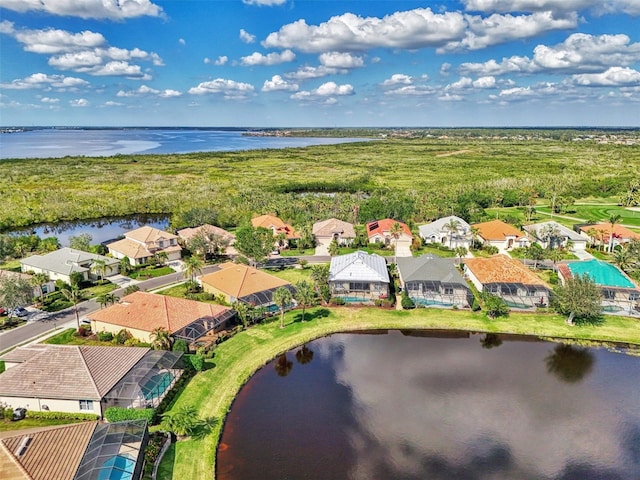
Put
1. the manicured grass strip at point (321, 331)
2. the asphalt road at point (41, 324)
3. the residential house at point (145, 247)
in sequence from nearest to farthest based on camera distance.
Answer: the manicured grass strip at point (321, 331), the asphalt road at point (41, 324), the residential house at point (145, 247)

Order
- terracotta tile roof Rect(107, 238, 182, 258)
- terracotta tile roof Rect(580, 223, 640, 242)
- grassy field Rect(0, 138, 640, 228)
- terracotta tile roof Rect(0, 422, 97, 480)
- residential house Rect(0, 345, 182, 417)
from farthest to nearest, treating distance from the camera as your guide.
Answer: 1. grassy field Rect(0, 138, 640, 228)
2. terracotta tile roof Rect(580, 223, 640, 242)
3. terracotta tile roof Rect(107, 238, 182, 258)
4. residential house Rect(0, 345, 182, 417)
5. terracotta tile roof Rect(0, 422, 97, 480)

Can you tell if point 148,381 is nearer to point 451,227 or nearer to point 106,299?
point 106,299

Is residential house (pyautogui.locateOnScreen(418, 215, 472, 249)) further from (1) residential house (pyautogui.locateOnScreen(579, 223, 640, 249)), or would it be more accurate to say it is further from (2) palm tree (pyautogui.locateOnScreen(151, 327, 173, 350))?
(2) palm tree (pyautogui.locateOnScreen(151, 327, 173, 350))

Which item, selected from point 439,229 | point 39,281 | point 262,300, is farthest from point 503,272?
point 39,281

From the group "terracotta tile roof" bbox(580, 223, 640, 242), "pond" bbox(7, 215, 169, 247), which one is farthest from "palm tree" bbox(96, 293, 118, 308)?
"terracotta tile roof" bbox(580, 223, 640, 242)

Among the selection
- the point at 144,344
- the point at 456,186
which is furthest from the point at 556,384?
the point at 456,186

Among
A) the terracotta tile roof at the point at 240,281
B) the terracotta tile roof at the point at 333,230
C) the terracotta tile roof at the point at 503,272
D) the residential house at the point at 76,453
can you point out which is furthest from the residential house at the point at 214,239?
the residential house at the point at 76,453

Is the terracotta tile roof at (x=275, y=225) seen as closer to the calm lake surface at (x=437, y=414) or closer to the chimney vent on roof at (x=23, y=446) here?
the calm lake surface at (x=437, y=414)

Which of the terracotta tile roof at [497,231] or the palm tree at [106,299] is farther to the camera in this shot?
the terracotta tile roof at [497,231]
